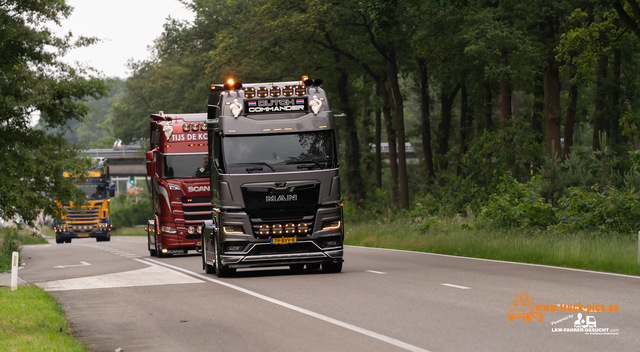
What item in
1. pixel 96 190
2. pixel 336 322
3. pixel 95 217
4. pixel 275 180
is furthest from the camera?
pixel 95 217

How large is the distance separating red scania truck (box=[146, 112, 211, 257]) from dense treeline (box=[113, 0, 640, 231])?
671cm

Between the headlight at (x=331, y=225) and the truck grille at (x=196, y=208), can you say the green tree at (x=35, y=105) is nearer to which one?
the truck grille at (x=196, y=208)

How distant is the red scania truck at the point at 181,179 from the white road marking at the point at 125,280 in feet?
18.2

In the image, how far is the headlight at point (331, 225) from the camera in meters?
17.2

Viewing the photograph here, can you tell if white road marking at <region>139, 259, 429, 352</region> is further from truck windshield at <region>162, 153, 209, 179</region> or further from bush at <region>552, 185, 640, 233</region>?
bush at <region>552, 185, 640, 233</region>

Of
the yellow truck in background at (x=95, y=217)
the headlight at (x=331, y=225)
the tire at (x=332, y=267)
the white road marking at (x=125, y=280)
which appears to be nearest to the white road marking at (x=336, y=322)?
the white road marking at (x=125, y=280)

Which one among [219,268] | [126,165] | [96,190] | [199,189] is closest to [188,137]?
[199,189]

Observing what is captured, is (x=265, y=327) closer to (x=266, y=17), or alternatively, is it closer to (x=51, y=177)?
(x=51, y=177)

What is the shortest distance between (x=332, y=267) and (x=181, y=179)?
9324 millimetres

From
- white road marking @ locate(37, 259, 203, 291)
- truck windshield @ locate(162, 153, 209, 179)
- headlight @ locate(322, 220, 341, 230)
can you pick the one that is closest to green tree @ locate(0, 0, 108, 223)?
truck windshield @ locate(162, 153, 209, 179)

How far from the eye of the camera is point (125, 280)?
1847 centimetres

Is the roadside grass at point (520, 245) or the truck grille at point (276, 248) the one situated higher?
the truck grille at point (276, 248)

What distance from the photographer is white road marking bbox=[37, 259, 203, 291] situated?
56.7ft

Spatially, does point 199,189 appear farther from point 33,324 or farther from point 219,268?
point 33,324
